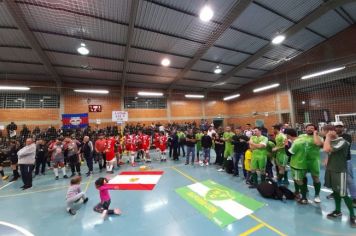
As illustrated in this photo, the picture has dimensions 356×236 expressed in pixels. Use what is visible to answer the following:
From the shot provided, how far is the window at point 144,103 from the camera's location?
17.2 meters

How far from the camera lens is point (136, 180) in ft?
20.4

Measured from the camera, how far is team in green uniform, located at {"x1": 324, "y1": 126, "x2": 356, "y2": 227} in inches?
120

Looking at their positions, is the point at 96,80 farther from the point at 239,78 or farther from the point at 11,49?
the point at 239,78

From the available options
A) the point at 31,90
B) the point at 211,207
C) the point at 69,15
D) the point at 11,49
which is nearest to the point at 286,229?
the point at 211,207

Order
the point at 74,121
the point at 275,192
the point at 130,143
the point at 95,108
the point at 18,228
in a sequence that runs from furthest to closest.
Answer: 1. the point at 95,108
2. the point at 74,121
3. the point at 130,143
4. the point at 275,192
5. the point at 18,228

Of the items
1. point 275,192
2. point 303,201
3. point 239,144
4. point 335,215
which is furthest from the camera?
point 239,144

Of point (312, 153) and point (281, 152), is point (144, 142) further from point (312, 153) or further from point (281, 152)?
point (312, 153)

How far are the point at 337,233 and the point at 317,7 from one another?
11.0m

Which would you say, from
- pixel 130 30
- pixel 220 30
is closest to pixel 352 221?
pixel 220 30

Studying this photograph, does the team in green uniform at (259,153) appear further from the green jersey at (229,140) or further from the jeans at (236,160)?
the green jersey at (229,140)

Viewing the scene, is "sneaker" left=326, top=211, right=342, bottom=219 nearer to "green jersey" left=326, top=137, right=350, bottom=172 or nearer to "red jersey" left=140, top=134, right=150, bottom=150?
"green jersey" left=326, top=137, right=350, bottom=172

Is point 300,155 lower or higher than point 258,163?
higher

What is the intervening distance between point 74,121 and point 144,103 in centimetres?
663

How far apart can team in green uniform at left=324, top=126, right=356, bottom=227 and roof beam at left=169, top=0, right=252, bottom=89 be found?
285 inches
